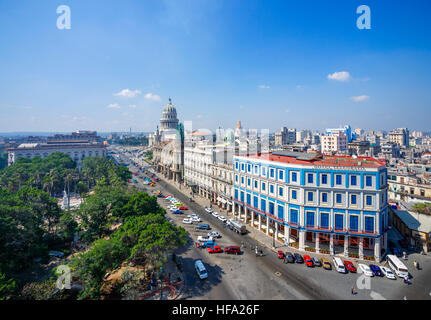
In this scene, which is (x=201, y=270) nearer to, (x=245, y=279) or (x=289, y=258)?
(x=245, y=279)

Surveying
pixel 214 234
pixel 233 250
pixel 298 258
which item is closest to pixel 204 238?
pixel 214 234

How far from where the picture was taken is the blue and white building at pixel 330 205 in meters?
35.7

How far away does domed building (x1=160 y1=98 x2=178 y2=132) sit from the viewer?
144 meters

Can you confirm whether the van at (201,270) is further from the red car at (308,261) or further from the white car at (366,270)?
the white car at (366,270)

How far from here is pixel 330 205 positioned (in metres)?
37.1

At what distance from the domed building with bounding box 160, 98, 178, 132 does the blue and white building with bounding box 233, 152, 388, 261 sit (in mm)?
110825

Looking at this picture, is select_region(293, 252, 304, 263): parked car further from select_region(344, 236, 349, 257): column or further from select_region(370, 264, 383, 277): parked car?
select_region(370, 264, 383, 277): parked car

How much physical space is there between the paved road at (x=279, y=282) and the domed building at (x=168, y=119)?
115 meters

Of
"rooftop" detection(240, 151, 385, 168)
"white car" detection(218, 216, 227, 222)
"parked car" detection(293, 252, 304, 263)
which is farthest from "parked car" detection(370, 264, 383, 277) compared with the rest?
"white car" detection(218, 216, 227, 222)

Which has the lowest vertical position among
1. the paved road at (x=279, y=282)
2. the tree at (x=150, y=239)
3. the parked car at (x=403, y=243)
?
the paved road at (x=279, y=282)

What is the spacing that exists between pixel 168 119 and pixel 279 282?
128 m

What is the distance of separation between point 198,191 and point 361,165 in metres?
53.4

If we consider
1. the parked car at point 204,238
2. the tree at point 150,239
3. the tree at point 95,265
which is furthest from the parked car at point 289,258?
the tree at point 95,265
